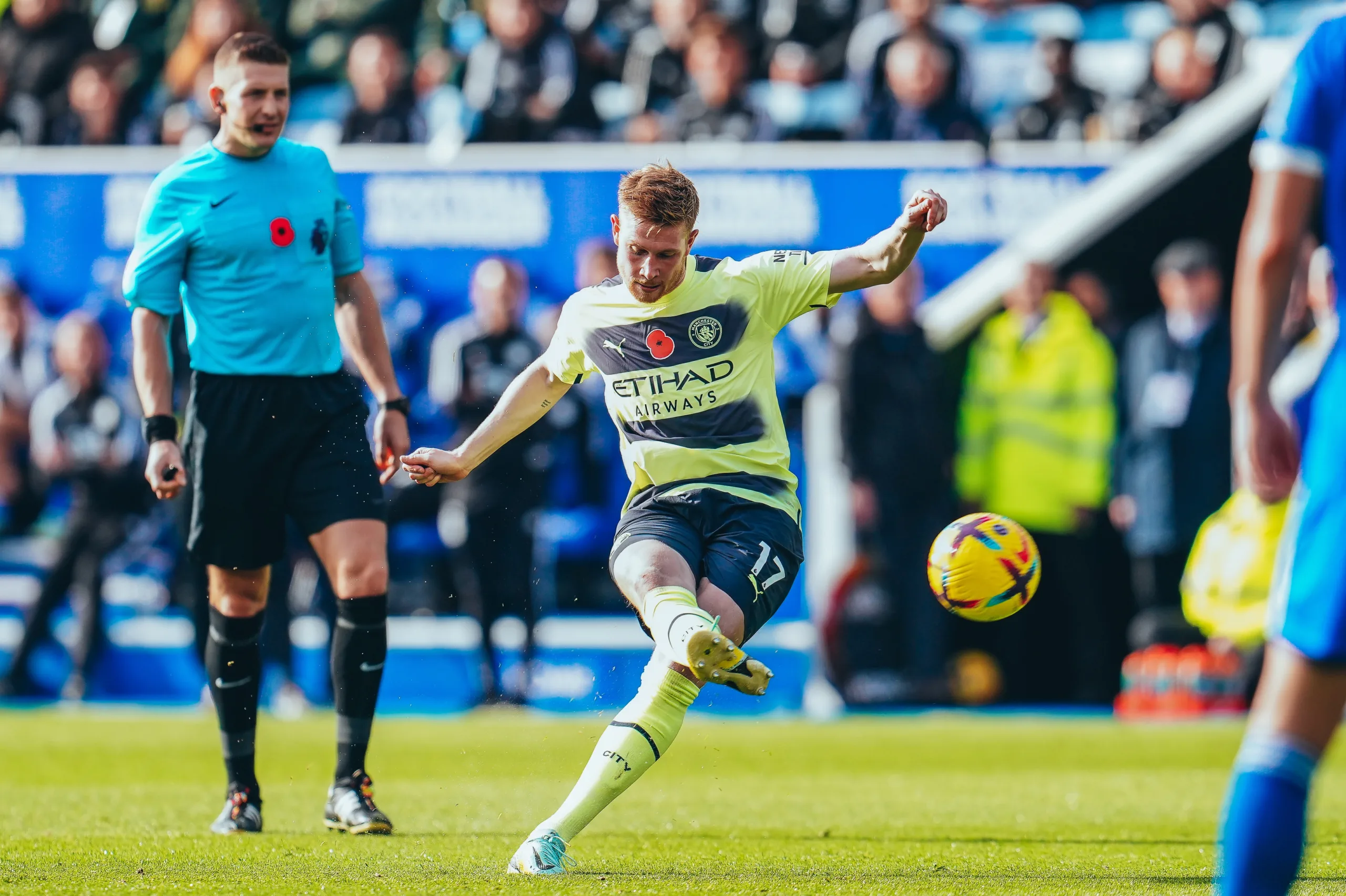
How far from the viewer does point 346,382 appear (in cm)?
699

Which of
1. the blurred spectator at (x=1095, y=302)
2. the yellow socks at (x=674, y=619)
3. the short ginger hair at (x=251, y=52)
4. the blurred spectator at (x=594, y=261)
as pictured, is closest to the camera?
the yellow socks at (x=674, y=619)

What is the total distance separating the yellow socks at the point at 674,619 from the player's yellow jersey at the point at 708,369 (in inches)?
24.2

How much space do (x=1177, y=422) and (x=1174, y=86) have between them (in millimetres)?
2551

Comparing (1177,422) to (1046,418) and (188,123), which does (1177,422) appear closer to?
(1046,418)

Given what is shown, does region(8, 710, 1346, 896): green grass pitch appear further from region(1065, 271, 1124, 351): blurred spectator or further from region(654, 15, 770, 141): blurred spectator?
region(654, 15, 770, 141): blurred spectator

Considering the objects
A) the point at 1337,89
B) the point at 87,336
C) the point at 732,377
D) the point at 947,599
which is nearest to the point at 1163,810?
the point at 947,599

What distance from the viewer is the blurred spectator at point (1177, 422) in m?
12.9

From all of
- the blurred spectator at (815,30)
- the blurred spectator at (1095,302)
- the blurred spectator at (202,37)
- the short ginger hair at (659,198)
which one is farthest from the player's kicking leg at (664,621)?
the blurred spectator at (202,37)

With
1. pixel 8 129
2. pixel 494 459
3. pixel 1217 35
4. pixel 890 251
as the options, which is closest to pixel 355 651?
pixel 890 251

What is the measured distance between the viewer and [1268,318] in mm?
3484

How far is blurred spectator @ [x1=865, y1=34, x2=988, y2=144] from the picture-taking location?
13.4 m

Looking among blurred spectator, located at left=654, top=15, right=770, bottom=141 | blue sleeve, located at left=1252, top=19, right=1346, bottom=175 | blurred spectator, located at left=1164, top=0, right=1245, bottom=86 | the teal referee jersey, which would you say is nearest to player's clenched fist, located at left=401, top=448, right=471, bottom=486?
the teal referee jersey

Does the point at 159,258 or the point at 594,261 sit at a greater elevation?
the point at 159,258

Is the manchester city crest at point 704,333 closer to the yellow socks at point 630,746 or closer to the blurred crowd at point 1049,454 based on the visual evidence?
the yellow socks at point 630,746
